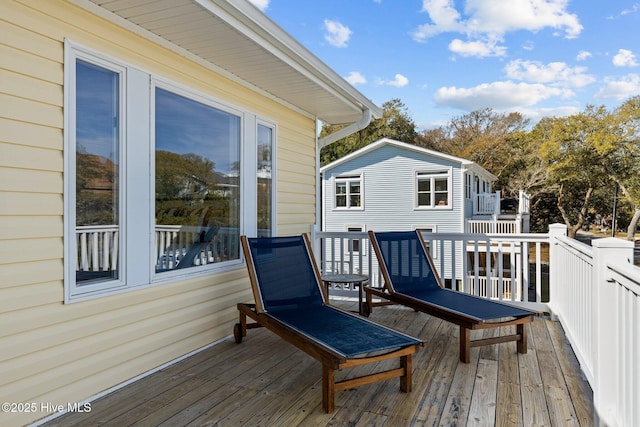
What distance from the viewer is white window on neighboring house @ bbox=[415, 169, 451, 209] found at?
15992mm

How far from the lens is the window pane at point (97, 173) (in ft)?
8.94

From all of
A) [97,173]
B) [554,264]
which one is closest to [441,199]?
[554,264]

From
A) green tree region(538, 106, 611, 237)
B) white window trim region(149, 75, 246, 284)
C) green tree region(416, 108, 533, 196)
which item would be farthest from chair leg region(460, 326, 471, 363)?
green tree region(416, 108, 533, 196)

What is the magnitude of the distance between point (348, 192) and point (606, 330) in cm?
1532

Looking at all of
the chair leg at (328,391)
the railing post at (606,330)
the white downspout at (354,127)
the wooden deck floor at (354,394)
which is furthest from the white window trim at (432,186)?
the chair leg at (328,391)

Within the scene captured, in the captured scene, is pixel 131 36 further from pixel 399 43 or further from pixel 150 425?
pixel 399 43

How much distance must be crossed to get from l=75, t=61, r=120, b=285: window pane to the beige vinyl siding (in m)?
0.15

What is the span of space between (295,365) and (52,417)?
170 centimetres

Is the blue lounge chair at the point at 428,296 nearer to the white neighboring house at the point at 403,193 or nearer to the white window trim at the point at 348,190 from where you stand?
the white neighboring house at the point at 403,193

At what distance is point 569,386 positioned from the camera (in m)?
2.95

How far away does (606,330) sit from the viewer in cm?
225

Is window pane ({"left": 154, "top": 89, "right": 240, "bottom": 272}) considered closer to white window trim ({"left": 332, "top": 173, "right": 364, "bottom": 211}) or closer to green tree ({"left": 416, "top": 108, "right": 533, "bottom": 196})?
white window trim ({"left": 332, "top": 173, "right": 364, "bottom": 211})

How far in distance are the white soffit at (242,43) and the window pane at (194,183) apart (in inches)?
19.0

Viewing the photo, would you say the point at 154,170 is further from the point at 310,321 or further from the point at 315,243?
the point at 315,243
